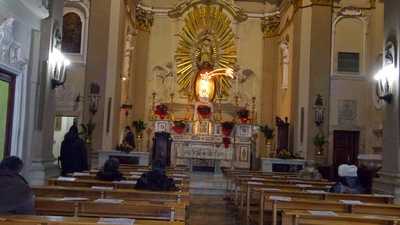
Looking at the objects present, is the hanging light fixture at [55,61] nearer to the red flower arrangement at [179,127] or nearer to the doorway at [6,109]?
the doorway at [6,109]

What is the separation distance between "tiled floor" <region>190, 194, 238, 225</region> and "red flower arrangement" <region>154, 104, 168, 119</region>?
8.08 meters

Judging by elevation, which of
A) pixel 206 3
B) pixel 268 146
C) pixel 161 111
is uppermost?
pixel 206 3

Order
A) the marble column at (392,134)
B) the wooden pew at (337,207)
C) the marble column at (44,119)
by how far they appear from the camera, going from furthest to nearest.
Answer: the marble column at (44,119) → the marble column at (392,134) → the wooden pew at (337,207)

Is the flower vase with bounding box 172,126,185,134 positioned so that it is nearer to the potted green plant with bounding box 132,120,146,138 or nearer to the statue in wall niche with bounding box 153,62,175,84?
the potted green plant with bounding box 132,120,146,138

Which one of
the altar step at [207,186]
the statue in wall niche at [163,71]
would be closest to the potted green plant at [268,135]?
the altar step at [207,186]

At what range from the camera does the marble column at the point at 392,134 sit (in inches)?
324

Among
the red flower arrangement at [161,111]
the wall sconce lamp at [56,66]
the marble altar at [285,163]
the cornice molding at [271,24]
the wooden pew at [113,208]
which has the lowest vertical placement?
the wooden pew at [113,208]

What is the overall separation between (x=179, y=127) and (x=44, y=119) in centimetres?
1200

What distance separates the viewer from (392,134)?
852cm

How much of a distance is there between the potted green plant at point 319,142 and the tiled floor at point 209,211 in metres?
4.10

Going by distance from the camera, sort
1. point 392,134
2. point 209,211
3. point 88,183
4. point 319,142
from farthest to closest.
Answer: point 319,142 < point 209,211 < point 392,134 < point 88,183

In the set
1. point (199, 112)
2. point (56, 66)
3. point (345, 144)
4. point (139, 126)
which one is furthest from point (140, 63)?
point (56, 66)

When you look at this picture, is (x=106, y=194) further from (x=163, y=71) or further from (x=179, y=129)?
(x=163, y=71)

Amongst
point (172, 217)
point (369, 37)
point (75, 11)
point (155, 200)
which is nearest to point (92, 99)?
point (75, 11)
